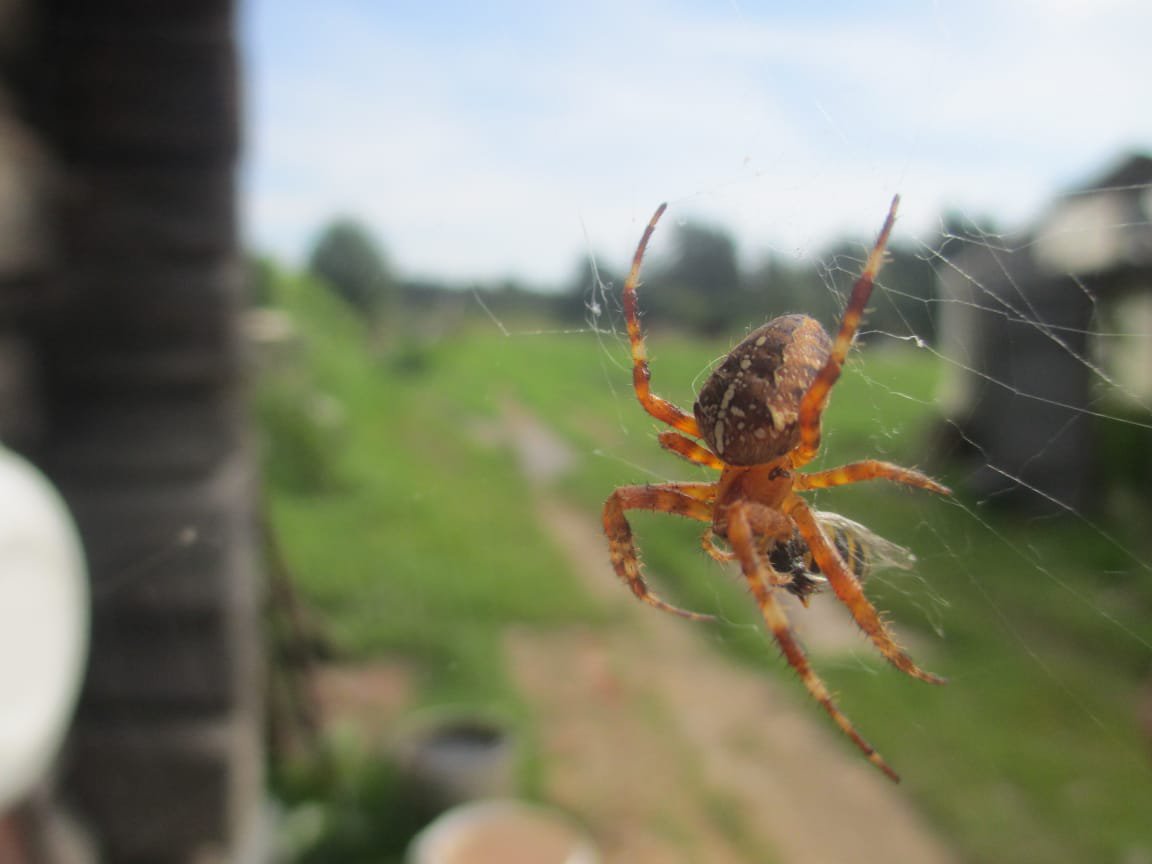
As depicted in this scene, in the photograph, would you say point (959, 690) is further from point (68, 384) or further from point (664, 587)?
point (68, 384)

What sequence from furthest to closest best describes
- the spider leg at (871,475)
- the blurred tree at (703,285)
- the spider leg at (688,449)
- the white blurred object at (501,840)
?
the white blurred object at (501,840) < the blurred tree at (703,285) < the spider leg at (688,449) < the spider leg at (871,475)

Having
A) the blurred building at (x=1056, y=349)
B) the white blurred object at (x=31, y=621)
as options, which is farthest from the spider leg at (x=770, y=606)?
the blurred building at (x=1056, y=349)

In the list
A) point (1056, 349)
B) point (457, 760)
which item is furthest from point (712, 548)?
point (1056, 349)

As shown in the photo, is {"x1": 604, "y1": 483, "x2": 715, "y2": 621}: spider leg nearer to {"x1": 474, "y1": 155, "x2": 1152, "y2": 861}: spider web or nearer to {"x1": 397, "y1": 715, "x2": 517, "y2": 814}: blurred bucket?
{"x1": 474, "y1": 155, "x2": 1152, "y2": 861}: spider web

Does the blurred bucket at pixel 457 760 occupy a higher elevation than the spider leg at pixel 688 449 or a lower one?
lower

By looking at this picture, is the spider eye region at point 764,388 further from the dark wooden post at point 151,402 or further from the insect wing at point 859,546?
the dark wooden post at point 151,402

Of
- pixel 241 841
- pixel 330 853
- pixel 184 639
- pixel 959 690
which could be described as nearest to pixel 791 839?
pixel 959 690

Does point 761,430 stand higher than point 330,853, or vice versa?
point 761,430

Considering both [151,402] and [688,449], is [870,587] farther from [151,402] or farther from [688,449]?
[151,402]
